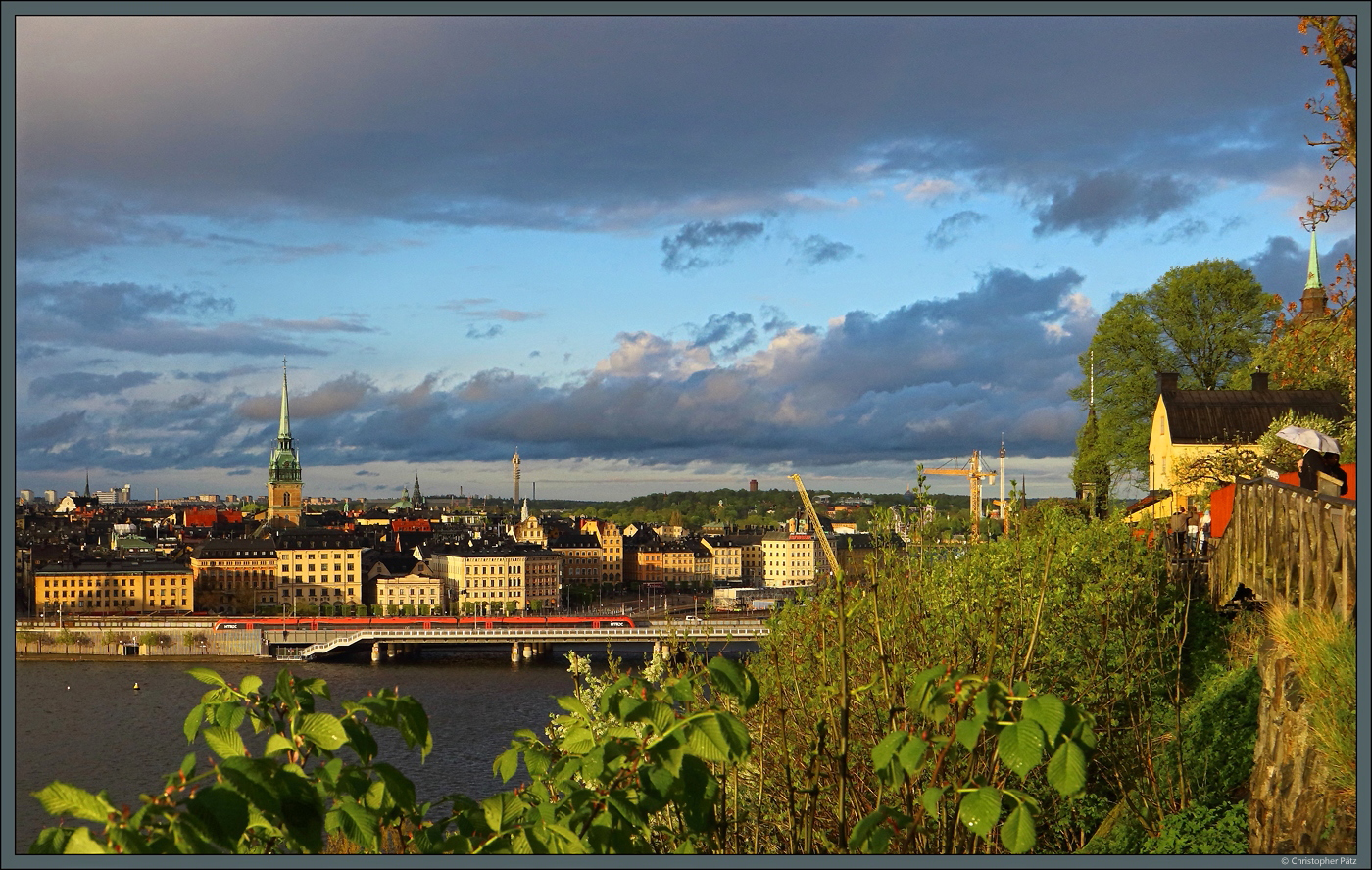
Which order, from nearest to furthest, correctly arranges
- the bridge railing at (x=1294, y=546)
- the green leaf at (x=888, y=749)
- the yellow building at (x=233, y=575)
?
the green leaf at (x=888, y=749)
the bridge railing at (x=1294, y=546)
the yellow building at (x=233, y=575)

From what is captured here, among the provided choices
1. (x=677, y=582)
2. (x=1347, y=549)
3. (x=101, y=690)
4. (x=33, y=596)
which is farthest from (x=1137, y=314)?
(x=677, y=582)

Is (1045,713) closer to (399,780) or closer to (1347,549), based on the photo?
(399,780)

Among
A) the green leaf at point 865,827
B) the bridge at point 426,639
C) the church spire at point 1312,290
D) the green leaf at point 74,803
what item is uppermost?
the church spire at point 1312,290

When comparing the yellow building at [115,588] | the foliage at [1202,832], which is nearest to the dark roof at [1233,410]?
the foliage at [1202,832]

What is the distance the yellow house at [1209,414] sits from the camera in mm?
23094

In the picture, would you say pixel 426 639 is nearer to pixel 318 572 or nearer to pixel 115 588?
pixel 115 588

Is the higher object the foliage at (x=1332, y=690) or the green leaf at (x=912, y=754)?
the green leaf at (x=912, y=754)

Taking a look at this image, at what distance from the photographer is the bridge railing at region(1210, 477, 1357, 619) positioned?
5.95m

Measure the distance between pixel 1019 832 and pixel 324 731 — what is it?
1420 mm

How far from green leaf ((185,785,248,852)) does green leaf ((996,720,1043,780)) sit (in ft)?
4.69

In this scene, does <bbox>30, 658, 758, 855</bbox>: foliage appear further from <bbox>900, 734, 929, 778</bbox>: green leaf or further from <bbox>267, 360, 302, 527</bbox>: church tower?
<bbox>267, 360, 302, 527</bbox>: church tower

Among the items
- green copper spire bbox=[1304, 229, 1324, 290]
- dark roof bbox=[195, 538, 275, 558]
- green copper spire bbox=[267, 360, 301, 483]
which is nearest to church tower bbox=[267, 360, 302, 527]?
green copper spire bbox=[267, 360, 301, 483]

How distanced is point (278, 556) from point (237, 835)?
90705 mm

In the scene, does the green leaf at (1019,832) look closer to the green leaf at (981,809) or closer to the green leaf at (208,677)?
the green leaf at (981,809)
